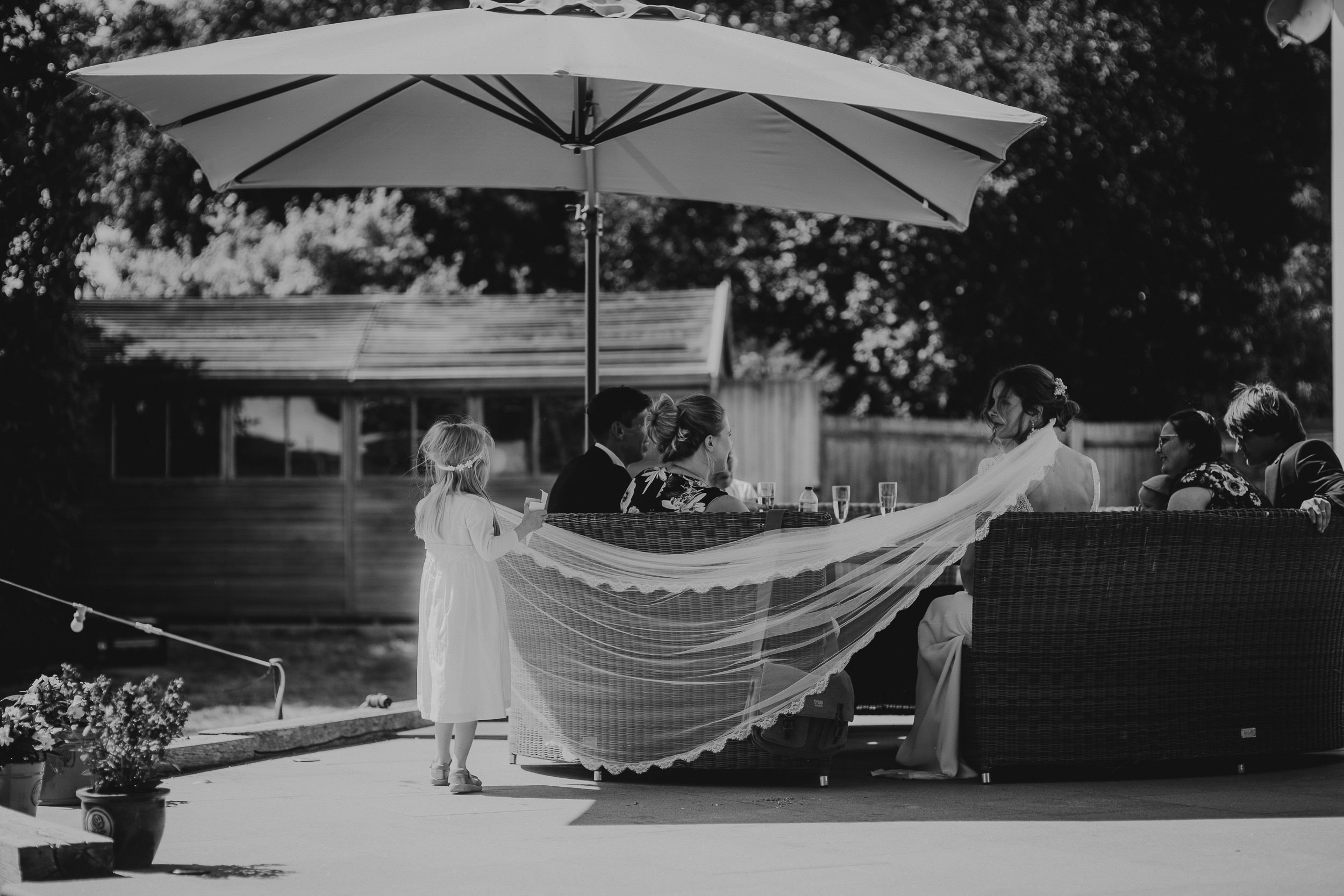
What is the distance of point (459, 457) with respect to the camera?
5473 millimetres

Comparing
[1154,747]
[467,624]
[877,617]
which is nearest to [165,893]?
[467,624]

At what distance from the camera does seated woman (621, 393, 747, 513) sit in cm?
555

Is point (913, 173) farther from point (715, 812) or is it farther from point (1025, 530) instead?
point (715, 812)

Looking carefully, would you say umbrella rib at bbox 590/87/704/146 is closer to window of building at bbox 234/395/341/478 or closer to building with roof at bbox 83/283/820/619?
building with roof at bbox 83/283/820/619

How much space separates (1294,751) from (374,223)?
79.1 feet

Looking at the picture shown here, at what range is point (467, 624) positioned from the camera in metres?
5.46

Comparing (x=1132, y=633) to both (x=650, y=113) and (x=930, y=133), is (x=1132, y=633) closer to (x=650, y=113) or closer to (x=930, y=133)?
(x=930, y=133)

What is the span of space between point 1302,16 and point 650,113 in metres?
3.57

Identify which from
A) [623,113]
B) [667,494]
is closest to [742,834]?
[667,494]

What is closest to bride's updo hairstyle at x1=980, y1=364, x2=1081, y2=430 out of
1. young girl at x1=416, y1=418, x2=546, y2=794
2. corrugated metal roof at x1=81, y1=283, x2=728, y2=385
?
young girl at x1=416, y1=418, x2=546, y2=794

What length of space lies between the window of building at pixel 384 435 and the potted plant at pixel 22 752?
1073cm

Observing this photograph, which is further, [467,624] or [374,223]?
[374,223]

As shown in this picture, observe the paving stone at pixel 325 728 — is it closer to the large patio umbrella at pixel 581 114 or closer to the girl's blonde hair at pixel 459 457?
the girl's blonde hair at pixel 459 457

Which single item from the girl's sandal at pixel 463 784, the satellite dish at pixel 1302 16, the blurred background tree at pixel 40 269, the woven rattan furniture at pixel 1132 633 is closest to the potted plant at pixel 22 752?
the girl's sandal at pixel 463 784
